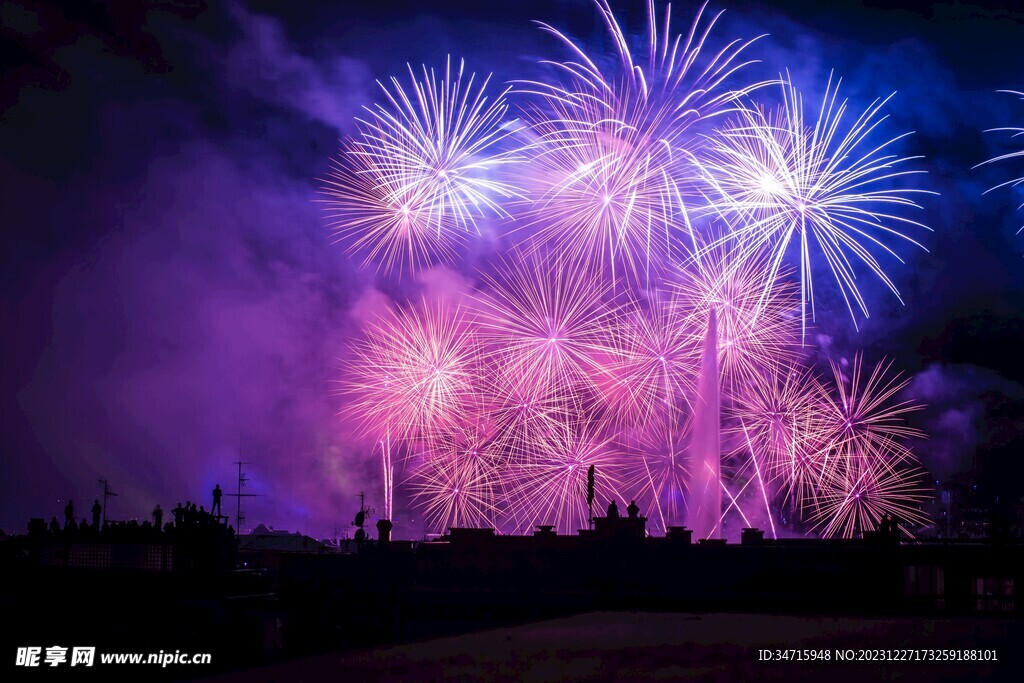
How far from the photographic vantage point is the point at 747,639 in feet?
52.5

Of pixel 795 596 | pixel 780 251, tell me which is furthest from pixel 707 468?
pixel 795 596

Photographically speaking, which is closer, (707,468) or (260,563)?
(707,468)

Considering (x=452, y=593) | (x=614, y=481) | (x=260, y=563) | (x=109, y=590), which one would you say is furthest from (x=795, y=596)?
(x=260, y=563)

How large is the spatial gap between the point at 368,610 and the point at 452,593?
7.28 m

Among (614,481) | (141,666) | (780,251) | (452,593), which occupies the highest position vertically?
(780,251)

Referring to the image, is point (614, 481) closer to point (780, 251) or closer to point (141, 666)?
point (780, 251)

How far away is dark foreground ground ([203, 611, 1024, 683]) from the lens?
12023 millimetres

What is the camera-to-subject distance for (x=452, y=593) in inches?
1234

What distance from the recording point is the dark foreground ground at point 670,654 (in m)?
12.0

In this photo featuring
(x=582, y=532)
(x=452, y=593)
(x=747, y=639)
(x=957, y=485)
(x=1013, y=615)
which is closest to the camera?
(x=747, y=639)

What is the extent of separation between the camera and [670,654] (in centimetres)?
1389

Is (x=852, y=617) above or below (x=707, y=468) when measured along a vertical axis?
below

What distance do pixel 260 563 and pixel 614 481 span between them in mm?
24031

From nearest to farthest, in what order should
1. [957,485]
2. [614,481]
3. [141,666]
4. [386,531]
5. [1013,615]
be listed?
[1013,615], [141,666], [386,531], [614,481], [957,485]
